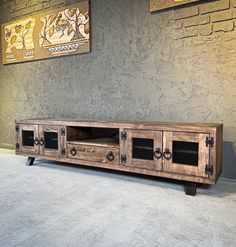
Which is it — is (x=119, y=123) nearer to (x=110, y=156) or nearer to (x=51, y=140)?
(x=110, y=156)

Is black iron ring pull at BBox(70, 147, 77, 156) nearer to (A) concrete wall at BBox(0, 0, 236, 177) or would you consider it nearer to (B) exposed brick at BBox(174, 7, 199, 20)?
(A) concrete wall at BBox(0, 0, 236, 177)

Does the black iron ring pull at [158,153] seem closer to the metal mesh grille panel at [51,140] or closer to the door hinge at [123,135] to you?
the door hinge at [123,135]

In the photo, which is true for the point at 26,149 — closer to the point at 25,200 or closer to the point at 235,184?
the point at 25,200

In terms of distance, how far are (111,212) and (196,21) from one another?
183 centimetres

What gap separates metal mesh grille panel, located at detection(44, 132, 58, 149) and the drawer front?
0.59 ft

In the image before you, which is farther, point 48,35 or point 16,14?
point 16,14

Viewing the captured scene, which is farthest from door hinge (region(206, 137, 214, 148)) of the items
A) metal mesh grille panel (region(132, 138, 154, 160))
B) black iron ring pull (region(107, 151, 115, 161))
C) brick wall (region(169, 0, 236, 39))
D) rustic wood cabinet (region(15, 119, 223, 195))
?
brick wall (region(169, 0, 236, 39))

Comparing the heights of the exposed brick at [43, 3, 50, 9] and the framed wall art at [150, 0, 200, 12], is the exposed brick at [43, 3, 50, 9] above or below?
above

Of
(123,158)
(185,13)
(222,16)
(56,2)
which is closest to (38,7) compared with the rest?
(56,2)

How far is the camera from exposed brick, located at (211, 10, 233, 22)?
79.3 inches

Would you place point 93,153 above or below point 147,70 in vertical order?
below

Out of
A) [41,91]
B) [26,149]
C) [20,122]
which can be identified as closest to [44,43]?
[41,91]

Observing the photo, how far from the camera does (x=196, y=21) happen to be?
2.16m

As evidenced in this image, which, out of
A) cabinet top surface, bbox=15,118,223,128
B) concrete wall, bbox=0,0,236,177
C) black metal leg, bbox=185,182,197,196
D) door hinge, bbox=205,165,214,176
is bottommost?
black metal leg, bbox=185,182,197,196
